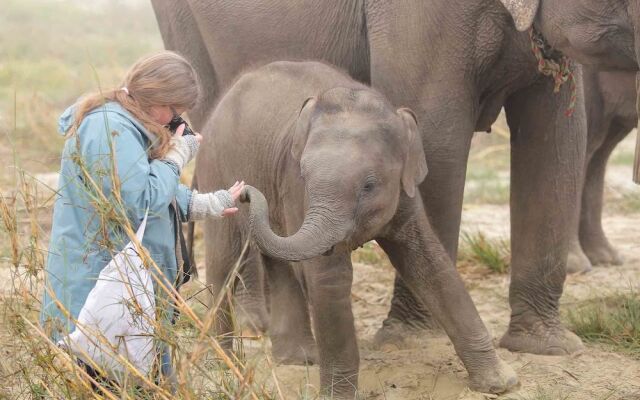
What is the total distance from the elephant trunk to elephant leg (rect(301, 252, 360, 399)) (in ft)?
0.94

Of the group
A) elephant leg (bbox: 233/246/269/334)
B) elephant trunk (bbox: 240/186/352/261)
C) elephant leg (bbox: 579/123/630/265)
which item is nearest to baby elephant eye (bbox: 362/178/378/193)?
elephant trunk (bbox: 240/186/352/261)

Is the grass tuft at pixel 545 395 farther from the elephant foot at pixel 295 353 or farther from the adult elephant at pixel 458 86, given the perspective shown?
the elephant foot at pixel 295 353

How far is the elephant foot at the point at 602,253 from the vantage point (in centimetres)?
A: 716

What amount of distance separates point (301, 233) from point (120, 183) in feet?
2.15

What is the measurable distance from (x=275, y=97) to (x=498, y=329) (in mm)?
1771

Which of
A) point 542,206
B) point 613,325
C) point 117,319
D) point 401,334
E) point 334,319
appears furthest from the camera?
point 401,334

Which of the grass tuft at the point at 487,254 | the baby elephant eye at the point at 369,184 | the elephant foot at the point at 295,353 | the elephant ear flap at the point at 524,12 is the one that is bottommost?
the elephant foot at the point at 295,353

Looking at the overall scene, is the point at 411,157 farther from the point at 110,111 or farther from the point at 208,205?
the point at 110,111

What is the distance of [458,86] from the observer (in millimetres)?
4777

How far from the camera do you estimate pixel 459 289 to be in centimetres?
454

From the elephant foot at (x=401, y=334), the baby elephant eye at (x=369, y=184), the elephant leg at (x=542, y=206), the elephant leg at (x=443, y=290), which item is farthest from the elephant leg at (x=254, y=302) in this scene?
the baby elephant eye at (x=369, y=184)

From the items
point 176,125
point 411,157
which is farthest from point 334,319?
point 176,125

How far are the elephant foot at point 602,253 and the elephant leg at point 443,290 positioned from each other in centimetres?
270

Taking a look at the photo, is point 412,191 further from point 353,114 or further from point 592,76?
point 592,76
